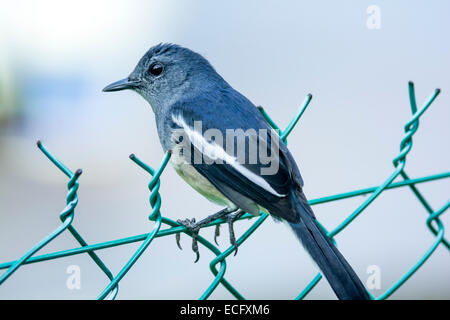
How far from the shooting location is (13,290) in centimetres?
406

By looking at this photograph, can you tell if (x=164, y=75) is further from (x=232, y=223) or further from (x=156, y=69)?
(x=232, y=223)

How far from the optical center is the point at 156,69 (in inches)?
113

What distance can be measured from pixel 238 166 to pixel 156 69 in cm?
82

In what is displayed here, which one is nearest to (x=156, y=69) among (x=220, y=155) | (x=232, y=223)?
(x=220, y=155)

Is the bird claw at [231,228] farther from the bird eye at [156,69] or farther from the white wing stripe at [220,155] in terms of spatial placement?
the bird eye at [156,69]

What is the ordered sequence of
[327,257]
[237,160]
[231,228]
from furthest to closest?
[237,160] < [231,228] < [327,257]

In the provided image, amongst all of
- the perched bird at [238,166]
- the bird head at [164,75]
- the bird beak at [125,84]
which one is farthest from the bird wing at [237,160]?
the bird beak at [125,84]

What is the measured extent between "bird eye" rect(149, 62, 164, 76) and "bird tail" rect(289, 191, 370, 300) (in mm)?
976

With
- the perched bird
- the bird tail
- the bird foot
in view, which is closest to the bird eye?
the perched bird

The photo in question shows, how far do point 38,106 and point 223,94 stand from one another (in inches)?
137

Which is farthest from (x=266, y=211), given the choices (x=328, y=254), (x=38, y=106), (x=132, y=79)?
(x=38, y=106)

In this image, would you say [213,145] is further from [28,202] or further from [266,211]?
[28,202]
